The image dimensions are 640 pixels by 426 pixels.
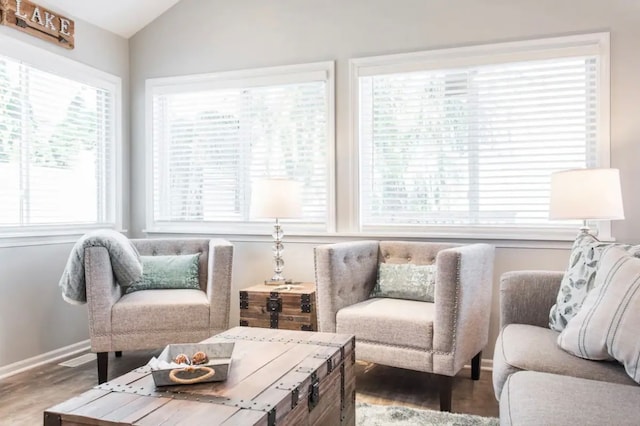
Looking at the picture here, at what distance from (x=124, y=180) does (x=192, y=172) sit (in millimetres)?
573

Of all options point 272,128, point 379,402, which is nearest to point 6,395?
point 379,402

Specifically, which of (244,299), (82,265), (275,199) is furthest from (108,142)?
(244,299)

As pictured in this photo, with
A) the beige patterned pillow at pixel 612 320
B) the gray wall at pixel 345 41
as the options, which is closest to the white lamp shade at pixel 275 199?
the gray wall at pixel 345 41

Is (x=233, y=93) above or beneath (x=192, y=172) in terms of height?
above

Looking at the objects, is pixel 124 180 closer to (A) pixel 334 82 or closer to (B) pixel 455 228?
(A) pixel 334 82

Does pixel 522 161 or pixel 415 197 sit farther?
pixel 415 197

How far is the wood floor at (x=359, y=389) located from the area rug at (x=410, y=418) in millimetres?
136

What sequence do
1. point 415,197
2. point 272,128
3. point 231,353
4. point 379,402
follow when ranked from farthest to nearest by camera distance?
point 272,128
point 415,197
point 379,402
point 231,353

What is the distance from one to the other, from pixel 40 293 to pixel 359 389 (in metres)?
2.17

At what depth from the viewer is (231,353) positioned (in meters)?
1.81

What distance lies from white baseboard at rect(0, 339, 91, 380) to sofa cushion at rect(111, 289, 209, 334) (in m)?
0.78

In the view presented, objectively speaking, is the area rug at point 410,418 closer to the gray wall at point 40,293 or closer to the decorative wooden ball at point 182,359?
the decorative wooden ball at point 182,359

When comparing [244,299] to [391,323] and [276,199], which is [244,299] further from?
[391,323]

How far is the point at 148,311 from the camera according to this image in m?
3.02
